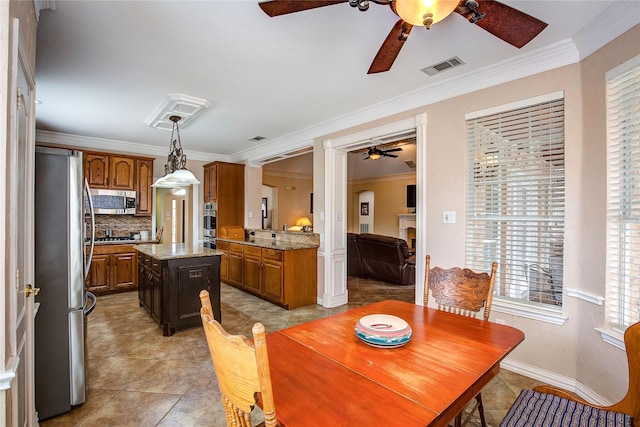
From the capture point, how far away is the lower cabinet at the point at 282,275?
4.12 m

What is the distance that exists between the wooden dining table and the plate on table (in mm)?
26

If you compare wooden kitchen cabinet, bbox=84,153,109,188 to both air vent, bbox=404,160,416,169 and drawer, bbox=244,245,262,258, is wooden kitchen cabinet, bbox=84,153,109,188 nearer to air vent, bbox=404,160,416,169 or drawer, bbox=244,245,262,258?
drawer, bbox=244,245,262,258

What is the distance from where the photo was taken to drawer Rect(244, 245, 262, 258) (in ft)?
15.2

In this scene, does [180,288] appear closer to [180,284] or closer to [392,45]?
[180,284]

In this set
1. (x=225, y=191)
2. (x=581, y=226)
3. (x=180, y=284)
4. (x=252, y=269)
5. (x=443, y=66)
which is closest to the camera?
(x=581, y=226)

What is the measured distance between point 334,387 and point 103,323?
3793 millimetres

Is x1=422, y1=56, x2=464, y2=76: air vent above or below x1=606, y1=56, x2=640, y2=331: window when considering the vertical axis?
above

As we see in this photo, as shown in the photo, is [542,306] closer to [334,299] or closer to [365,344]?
[365,344]

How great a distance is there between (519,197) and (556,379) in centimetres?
140

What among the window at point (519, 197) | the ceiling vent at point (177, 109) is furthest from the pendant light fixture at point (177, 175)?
the window at point (519, 197)

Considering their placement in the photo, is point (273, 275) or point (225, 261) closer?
point (273, 275)

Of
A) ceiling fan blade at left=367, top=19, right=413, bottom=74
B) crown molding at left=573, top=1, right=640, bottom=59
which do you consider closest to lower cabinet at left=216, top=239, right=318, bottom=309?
ceiling fan blade at left=367, top=19, right=413, bottom=74

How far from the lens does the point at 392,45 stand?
1.76 metres

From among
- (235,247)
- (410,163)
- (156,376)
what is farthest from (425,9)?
(410,163)
